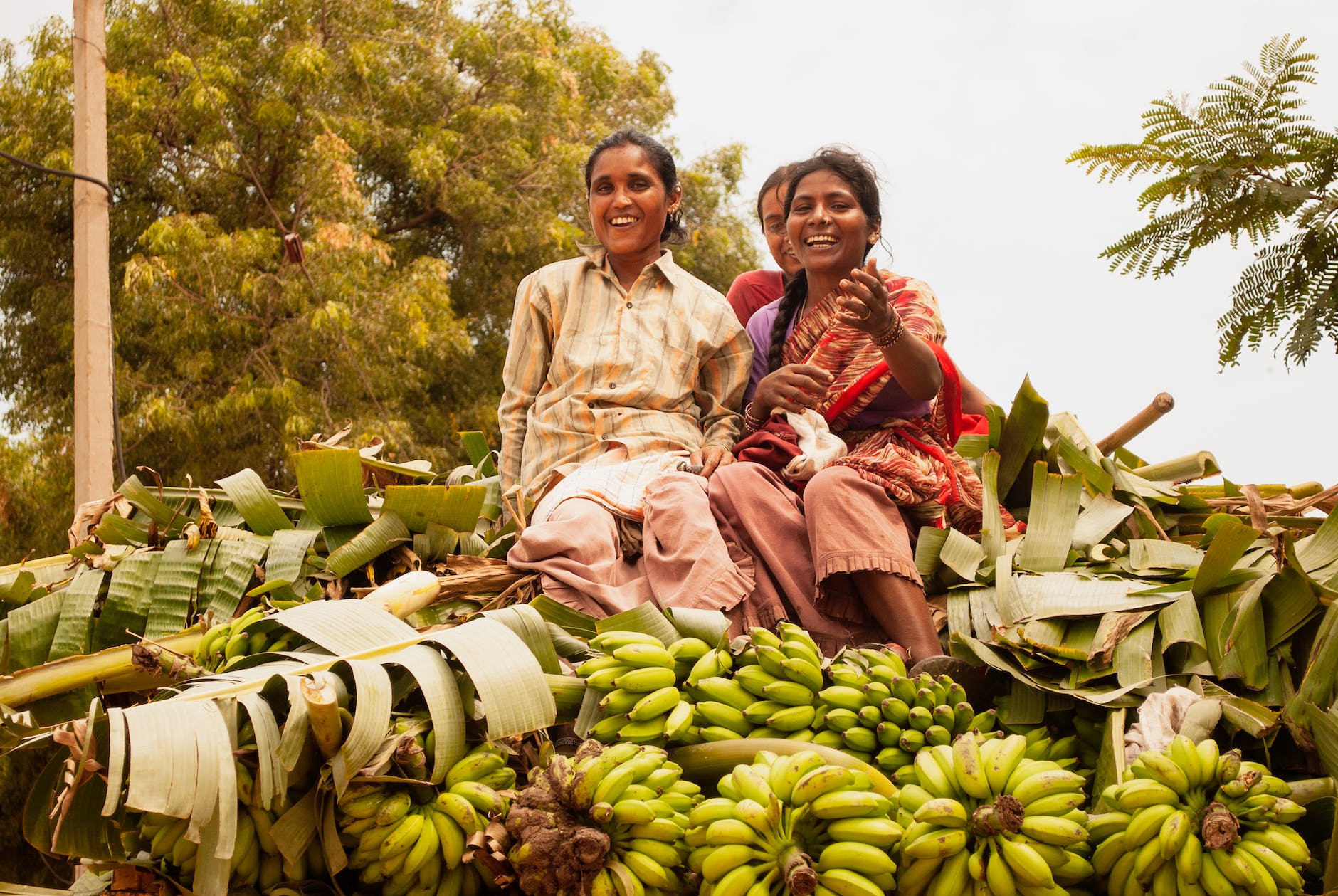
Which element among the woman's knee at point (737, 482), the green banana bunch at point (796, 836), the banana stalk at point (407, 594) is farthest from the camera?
the woman's knee at point (737, 482)

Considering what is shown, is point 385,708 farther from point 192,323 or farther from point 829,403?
point 192,323

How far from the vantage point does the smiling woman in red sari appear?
2754mm

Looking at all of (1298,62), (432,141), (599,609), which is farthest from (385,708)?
(432,141)

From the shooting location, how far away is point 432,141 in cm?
1266

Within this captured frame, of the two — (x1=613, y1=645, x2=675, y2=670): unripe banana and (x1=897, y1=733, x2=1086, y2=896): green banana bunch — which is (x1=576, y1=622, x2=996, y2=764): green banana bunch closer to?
Answer: (x1=613, y1=645, x2=675, y2=670): unripe banana

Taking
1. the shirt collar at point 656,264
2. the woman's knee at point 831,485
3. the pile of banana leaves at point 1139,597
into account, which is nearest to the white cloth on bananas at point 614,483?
the woman's knee at point 831,485

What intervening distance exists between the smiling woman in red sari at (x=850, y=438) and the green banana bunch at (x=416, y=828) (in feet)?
3.45

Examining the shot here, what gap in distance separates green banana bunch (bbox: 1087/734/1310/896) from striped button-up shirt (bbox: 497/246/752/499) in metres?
1.72

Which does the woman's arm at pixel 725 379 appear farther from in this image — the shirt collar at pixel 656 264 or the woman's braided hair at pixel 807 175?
the shirt collar at pixel 656 264

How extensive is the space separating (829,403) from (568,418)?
2.65 feet

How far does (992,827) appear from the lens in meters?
1.81

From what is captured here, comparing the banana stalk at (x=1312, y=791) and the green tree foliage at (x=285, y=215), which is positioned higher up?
the green tree foliage at (x=285, y=215)

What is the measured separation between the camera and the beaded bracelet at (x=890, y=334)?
9.67ft

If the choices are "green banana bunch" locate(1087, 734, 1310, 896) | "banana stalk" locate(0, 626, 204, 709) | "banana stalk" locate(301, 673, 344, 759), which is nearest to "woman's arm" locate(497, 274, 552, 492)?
"banana stalk" locate(0, 626, 204, 709)
